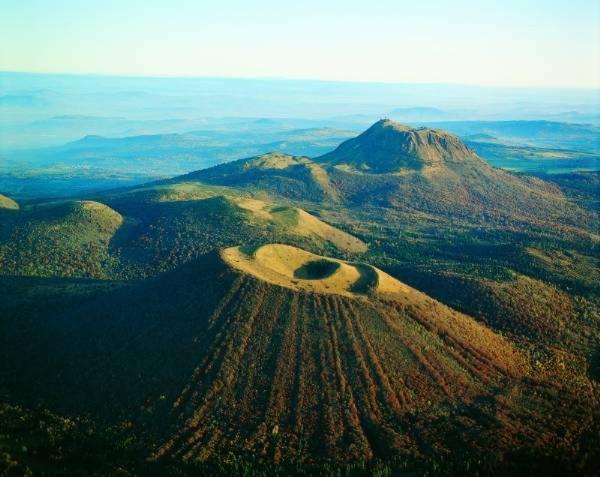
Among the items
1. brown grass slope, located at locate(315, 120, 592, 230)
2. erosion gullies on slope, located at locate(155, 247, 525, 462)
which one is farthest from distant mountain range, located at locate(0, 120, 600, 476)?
brown grass slope, located at locate(315, 120, 592, 230)

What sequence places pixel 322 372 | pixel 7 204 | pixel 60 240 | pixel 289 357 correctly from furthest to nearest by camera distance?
1. pixel 7 204
2. pixel 60 240
3. pixel 289 357
4. pixel 322 372

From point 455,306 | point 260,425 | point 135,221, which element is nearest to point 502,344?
point 455,306

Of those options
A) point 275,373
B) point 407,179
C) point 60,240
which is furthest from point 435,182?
point 275,373

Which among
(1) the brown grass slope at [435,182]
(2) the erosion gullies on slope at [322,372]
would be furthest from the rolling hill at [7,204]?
(1) the brown grass slope at [435,182]

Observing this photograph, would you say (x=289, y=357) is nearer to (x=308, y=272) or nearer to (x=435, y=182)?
(x=308, y=272)

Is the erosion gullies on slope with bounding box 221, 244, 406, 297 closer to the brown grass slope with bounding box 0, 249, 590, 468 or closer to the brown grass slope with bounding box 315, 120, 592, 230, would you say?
the brown grass slope with bounding box 0, 249, 590, 468

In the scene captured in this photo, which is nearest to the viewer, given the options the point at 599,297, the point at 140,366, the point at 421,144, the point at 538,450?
the point at 538,450

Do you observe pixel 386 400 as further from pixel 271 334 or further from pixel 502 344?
pixel 502 344

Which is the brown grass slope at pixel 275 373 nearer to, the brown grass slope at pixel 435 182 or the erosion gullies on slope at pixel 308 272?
the erosion gullies on slope at pixel 308 272
